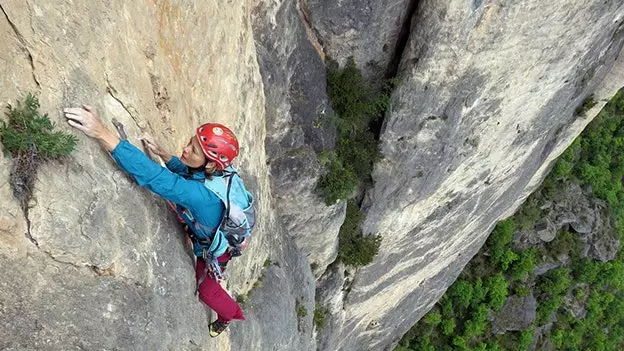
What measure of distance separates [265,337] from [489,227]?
12551 millimetres

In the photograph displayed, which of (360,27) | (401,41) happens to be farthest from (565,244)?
(360,27)

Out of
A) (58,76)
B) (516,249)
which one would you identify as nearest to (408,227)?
(516,249)

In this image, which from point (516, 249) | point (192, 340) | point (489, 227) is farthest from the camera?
point (516, 249)

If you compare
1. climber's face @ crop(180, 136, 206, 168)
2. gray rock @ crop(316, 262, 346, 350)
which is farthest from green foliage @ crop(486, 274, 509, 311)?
climber's face @ crop(180, 136, 206, 168)

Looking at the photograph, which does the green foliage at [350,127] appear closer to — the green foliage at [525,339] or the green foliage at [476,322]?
the green foliage at [476,322]

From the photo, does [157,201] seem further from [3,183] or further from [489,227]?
[489,227]

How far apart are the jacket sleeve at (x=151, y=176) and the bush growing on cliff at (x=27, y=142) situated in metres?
0.55

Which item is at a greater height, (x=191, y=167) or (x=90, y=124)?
(x=90, y=124)

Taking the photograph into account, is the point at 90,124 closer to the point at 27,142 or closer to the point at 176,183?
the point at 27,142

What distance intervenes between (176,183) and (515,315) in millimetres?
21023

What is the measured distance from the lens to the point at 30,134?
3.72m

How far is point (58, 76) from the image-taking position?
415 cm

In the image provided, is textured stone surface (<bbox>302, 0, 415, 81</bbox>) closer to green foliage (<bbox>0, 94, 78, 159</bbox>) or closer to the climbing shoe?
the climbing shoe

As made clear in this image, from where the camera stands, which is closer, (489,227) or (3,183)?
(3,183)
